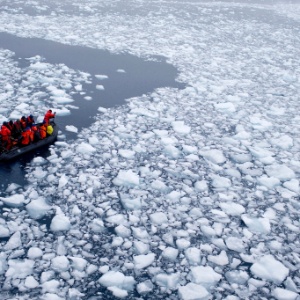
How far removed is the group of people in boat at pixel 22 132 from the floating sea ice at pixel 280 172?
360 cm

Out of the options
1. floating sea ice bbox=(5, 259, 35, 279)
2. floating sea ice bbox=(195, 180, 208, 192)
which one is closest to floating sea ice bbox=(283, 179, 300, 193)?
floating sea ice bbox=(195, 180, 208, 192)

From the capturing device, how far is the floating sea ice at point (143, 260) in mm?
3676

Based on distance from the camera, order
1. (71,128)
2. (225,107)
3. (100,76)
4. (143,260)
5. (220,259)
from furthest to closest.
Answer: (100,76)
(225,107)
(71,128)
(220,259)
(143,260)

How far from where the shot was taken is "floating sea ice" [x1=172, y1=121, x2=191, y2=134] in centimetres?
635

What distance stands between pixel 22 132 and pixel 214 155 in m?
3.10

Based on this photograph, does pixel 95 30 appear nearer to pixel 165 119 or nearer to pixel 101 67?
pixel 101 67

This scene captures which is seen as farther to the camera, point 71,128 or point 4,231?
point 71,128

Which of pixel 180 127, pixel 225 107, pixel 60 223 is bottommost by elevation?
pixel 60 223

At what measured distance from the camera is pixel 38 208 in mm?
4266

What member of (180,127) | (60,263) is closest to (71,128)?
(180,127)

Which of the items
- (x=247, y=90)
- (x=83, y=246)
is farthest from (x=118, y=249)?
(x=247, y=90)

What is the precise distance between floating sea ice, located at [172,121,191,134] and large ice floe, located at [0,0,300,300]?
37 millimetres

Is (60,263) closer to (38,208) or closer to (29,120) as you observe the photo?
(38,208)

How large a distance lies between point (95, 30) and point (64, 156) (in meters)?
8.32
